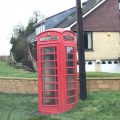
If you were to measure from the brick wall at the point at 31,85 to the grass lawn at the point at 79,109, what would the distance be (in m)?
0.45

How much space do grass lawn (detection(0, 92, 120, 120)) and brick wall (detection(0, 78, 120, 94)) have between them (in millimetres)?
454

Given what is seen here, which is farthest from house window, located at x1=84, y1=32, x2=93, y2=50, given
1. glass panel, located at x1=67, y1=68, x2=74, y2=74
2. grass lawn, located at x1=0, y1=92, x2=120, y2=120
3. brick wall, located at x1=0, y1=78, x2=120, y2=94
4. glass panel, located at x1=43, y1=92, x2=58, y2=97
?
glass panel, located at x1=43, y1=92, x2=58, y2=97

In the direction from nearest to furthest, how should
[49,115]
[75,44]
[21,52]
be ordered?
[49,115] < [75,44] < [21,52]

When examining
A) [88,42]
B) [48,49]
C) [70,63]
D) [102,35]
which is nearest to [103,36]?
[102,35]

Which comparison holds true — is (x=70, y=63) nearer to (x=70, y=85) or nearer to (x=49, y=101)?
(x=70, y=85)

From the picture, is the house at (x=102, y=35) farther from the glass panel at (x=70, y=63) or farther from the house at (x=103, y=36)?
the glass panel at (x=70, y=63)

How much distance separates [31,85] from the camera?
606 inches

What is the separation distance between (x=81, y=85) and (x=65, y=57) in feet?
5.14

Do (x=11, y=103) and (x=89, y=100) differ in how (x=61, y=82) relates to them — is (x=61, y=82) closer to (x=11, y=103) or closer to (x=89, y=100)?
(x=89, y=100)

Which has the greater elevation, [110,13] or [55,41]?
[110,13]

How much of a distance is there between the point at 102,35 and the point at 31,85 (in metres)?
26.6

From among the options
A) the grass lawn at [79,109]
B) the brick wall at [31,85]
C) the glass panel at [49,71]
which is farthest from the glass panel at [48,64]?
the brick wall at [31,85]

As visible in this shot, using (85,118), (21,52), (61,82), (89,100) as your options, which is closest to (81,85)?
(89,100)

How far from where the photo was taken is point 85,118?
36.1 feet
